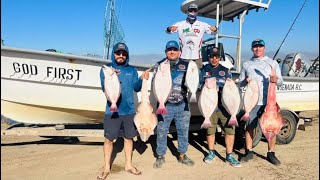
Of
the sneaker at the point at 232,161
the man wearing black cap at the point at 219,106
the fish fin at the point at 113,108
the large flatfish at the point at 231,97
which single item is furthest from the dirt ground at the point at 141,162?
the fish fin at the point at 113,108

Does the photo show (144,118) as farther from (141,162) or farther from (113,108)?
(141,162)

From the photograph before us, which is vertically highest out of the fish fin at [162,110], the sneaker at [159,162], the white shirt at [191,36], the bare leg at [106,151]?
the white shirt at [191,36]

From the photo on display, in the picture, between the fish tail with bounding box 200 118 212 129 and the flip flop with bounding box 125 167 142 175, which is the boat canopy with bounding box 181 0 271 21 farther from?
the flip flop with bounding box 125 167 142 175

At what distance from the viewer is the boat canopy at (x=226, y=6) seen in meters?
7.04

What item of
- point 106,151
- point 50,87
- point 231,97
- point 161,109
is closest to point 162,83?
point 161,109

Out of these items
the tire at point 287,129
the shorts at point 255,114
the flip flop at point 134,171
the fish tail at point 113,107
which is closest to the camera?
the fish tail at point 113,107

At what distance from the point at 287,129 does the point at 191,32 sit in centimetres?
278

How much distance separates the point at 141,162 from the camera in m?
5.27

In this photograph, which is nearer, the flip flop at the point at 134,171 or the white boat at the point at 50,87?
the flip flop at the point at 134,171

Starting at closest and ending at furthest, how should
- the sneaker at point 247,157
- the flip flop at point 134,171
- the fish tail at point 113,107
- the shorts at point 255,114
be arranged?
the fish tail at point 113,107 < the flip flop at point 134,171 < the shorts at point 255,114 < the sneaker at point 247,157

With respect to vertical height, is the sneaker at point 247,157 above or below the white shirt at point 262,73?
below

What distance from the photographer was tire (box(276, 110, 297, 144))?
6418mm

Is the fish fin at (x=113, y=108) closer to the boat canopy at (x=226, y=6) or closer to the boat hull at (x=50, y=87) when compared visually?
the boat hull at (x=50, y=87)

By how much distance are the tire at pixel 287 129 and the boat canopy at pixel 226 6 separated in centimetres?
242
